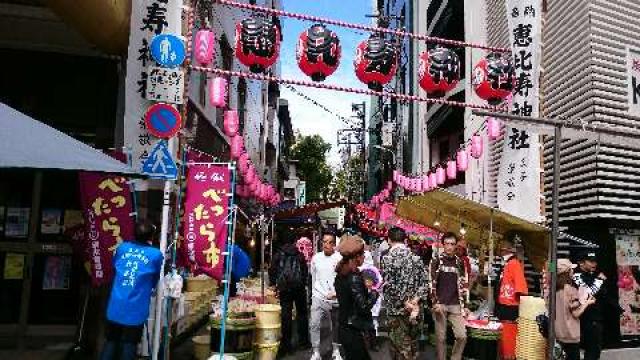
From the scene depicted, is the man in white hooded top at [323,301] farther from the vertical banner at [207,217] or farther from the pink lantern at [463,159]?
the pink lantern at [463,159]

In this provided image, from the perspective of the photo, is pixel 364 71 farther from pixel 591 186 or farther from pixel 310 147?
pixel 310 147

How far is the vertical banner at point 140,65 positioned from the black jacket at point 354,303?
4.96 meters

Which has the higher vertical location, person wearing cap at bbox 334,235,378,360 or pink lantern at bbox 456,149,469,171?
pink lantern at bbox 456,149,469,171

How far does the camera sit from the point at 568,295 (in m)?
7.93

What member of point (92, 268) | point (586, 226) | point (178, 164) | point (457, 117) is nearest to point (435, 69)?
point (586, 226)

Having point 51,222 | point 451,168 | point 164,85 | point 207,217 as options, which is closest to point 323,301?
point 207,217

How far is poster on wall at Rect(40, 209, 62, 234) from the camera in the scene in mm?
10164

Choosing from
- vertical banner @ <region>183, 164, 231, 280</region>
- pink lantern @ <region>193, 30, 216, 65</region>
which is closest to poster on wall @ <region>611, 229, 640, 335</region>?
vertical banner @ <region>183, 164, 231, 280</region>

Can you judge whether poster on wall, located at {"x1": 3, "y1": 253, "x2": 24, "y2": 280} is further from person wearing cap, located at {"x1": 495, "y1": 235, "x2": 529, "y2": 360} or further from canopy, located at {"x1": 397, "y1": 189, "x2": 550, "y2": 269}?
person wearing cap, located at {"x1": 495, "y1": 235, "x2": 529, "y2": 360}

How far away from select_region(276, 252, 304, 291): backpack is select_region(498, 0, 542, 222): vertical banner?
217 inches

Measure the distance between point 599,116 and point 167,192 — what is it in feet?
31.5

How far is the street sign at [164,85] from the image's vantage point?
9.63 m

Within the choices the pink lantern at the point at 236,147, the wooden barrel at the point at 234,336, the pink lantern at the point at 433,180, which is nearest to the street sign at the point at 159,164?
the wooden barrel at the point at 234,336

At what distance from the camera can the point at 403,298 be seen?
8039 mm
